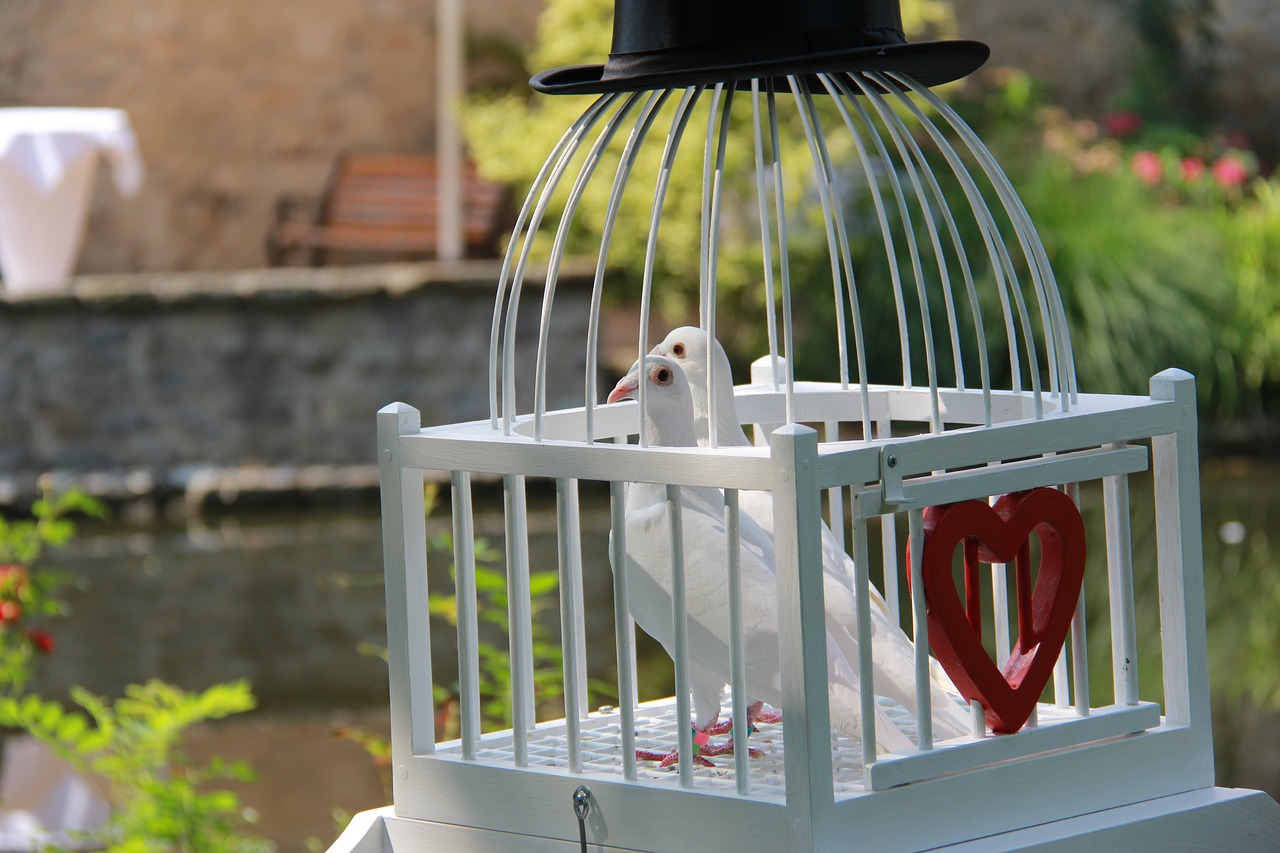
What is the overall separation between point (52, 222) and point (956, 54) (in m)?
5.90

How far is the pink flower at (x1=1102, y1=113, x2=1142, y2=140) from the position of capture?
8.57 metres

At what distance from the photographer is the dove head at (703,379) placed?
4.81 ft

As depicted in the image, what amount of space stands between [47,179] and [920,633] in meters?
5.97

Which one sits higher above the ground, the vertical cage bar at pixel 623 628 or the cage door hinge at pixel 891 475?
the cage door hinge at pixel 891 475

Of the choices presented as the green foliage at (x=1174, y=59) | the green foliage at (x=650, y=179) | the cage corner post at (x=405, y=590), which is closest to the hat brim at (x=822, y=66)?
the cage corner post at (x=405, y=590)

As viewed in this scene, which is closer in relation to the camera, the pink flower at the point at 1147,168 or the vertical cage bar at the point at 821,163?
the vertical cage bar at the point at 821,163

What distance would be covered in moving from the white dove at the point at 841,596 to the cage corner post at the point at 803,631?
102mm

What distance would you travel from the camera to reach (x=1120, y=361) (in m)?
6.72

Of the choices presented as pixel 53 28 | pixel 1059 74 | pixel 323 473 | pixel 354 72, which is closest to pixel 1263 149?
pixel 1059 74

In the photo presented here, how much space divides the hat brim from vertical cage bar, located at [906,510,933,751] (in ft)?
1.11

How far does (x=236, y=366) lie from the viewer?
6273 millimetres

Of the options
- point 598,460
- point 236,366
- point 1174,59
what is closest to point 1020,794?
point 598,460

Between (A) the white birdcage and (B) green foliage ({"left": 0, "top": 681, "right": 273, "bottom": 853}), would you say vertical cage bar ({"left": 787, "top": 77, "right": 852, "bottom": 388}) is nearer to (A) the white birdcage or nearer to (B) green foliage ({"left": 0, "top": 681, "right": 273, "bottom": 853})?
(A) the white birdcage

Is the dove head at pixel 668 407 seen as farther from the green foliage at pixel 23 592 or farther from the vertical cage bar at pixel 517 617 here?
the green foliage at pixel 23 592
